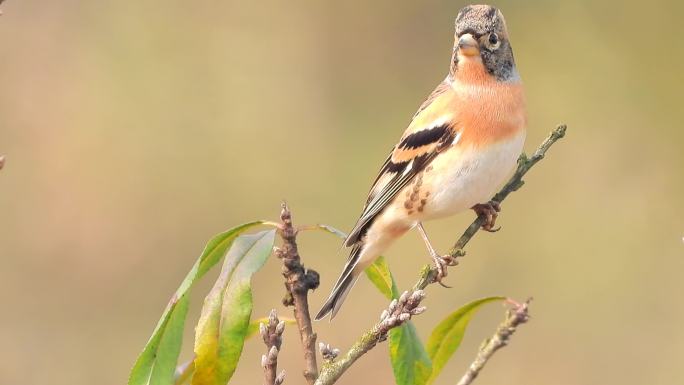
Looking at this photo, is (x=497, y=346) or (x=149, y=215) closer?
(x=497, y=346)

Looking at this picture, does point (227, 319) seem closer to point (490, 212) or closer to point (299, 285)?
point (299, 285)

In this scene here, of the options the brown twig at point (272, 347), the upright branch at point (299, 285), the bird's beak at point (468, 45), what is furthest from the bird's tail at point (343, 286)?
the brown twig at point (272, 347)

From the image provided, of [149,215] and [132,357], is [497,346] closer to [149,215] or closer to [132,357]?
[132,357]

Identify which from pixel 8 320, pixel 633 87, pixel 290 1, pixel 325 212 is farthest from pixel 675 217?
pixel 8 320

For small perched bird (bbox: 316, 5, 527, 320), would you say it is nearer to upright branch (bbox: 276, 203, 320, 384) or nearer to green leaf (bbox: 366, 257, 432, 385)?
green leaf (bbox: 366, 257, 432, 385)

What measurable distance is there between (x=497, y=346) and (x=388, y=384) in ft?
12.5

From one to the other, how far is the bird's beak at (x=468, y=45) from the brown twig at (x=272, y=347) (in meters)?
1.83

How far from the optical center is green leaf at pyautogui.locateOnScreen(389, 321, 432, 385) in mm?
2090

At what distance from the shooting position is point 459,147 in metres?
3.62

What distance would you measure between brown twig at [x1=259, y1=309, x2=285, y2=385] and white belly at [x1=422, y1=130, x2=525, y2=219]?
1.70 metres

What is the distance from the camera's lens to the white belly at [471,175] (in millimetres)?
3521

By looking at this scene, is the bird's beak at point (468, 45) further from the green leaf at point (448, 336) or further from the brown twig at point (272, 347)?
the brown twig at point (272, 347)

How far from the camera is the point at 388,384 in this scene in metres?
5.71

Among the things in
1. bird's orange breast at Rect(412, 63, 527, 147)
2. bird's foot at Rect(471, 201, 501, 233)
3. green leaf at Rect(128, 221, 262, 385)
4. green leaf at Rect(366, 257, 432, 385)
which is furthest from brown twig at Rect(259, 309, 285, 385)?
bird's orange breast at Rect(412, 63, 527, 147)
